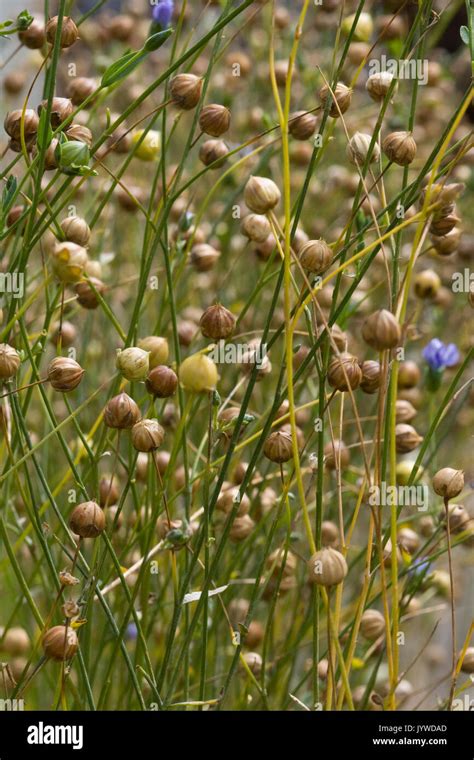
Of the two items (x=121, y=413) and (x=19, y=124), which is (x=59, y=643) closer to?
(x=121, y=413)

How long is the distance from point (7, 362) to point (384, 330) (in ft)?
0.68

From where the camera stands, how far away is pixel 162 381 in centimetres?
55

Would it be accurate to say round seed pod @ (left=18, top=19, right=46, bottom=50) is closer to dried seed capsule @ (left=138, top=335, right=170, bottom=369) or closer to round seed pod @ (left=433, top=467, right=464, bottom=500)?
dried seed capsule @ (left=138, top=335, right=170, bottom=369)

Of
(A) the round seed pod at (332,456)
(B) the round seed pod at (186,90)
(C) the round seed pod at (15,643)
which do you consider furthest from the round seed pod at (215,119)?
(C) the round seed pod at (15,643)

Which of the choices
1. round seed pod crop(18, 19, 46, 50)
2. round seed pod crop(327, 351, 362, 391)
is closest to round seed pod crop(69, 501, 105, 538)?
round seed pod crop(327, 351, 362, 391)

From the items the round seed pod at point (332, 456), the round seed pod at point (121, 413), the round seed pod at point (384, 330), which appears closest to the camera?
the round seed pod at point (384, 330)

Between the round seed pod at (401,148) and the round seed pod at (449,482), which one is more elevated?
the round seed pod at (401,148)

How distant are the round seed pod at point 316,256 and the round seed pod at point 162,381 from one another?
10 cm

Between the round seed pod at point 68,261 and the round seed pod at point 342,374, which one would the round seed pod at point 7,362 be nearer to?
the round seed pod at point 68,261

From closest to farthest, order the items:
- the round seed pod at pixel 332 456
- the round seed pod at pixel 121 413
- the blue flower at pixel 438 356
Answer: the round seed pod at pixel 121 413
the round seed pod at pixel 332 456
the blue flower at pixel 438 356

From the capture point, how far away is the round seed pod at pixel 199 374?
54 centimetres

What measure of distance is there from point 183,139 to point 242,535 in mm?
1049
